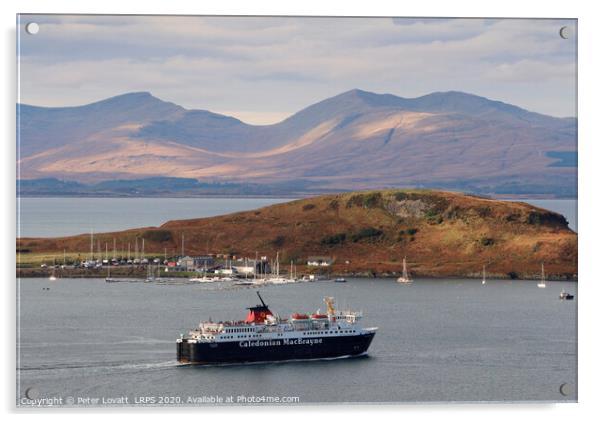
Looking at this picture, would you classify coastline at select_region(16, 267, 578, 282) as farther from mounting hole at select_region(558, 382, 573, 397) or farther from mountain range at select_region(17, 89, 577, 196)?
mounting hole at select_region(558, 382, 573, 397)

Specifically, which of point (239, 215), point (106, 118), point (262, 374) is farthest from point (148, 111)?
point (262, 374)

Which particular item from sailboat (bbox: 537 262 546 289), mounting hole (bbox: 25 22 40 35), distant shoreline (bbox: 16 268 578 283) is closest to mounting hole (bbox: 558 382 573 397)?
mounting hole (bbox: 25 22 40 35)

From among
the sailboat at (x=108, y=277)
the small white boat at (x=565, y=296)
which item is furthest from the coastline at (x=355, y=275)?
the small white boat at (x=565, y=296)

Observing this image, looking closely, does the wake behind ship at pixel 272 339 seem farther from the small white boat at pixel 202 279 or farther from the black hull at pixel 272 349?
the small white boat at pixel 202 279

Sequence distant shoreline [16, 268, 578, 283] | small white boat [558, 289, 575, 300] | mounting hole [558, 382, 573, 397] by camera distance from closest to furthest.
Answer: mounting hole [558, 382, 573, 397] → small white boat [558, 289, 575, 300] → distant shoreline [16, 268, 578, 283]

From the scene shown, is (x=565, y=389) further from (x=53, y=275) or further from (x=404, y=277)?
(x=404, y=277)
